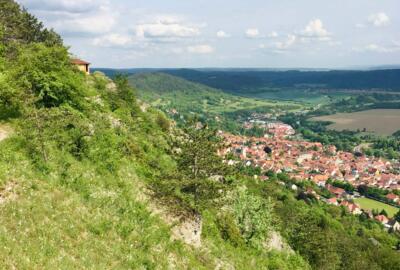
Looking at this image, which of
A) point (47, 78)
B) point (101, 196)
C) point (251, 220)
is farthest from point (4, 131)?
point (251, 220)

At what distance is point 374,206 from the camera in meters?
140

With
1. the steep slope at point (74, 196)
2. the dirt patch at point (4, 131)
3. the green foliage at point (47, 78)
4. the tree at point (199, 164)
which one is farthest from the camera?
the green foliage at point (47, 78)

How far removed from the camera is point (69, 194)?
56.2ft

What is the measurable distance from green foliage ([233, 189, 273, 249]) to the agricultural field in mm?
116191

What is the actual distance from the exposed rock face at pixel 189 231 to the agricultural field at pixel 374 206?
418 ft

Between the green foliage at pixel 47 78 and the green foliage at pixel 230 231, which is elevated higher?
the green foliage at pixel 47 78

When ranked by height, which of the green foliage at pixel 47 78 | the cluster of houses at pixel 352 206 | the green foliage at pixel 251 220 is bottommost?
the cluster of houses at pixel 352 206

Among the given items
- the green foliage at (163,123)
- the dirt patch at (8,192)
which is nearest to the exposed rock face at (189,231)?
the dirt patch at (8,192)

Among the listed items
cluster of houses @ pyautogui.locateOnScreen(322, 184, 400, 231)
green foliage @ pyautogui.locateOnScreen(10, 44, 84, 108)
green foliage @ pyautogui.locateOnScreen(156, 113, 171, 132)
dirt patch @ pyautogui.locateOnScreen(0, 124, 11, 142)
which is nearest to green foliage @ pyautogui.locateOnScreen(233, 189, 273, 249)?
green foliage @ pyautogui.locateOnScreen(10, 44, 84, 108)

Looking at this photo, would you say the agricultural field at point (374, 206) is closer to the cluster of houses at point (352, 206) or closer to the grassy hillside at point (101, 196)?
the cluster of houses at point (352, 206)

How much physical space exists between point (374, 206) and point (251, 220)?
422ft

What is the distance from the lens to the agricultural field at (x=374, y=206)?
13288 centimetres

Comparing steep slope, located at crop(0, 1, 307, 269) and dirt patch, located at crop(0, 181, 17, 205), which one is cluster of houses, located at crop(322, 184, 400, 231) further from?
dirt patch, located at crop(0, 181, 17, 205)

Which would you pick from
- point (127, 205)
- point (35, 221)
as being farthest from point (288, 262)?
point (35, 221)
